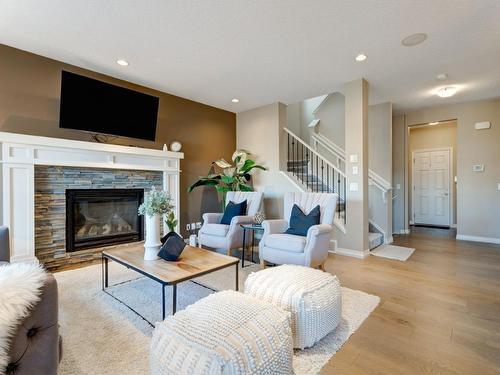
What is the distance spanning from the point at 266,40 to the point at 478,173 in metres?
4.85

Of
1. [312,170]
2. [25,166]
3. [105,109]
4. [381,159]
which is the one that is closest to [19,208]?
[25,166]

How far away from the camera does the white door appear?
643cm

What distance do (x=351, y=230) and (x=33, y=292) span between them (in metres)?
3.80

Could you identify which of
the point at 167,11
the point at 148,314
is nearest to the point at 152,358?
the point at 148,314

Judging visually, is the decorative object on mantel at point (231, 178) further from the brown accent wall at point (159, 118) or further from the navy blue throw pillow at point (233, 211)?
the navy blue throw pillow at point (233, 211)

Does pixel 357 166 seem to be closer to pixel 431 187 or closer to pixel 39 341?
pixel 39 341

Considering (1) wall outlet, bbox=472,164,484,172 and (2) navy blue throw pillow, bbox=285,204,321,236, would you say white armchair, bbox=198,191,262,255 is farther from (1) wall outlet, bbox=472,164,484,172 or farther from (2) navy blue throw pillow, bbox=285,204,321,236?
(1) wall outlet, bbox=472,164,484,172

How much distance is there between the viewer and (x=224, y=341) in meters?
1.12

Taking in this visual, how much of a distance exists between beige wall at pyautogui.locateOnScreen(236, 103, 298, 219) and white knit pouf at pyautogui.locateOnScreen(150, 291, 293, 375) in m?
3.50

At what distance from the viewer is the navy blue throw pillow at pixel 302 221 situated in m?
3.10

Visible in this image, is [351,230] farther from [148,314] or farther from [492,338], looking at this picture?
[148,314]

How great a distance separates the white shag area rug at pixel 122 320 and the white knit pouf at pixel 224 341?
0.36m

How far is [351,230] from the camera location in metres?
3.92

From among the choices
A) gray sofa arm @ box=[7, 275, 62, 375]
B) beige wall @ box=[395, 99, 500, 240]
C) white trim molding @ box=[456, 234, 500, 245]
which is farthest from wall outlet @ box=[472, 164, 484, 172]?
gray sofa arm @ box=[7, 275, 62, 375]
